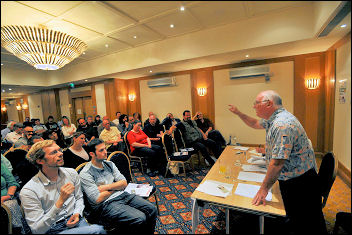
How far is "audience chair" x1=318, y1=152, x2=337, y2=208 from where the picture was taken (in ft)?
4.69

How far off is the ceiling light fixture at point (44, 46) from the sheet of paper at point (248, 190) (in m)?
2.30

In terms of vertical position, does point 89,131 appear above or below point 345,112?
below

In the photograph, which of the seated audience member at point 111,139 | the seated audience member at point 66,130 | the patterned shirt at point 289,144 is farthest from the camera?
the seated audience member at point 66,130

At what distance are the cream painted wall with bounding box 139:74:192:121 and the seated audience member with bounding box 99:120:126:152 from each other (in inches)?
76.6

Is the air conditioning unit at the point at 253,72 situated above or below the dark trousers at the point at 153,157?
→ above

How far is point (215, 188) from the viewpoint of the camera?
1403 mm

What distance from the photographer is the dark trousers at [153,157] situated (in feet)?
11.0

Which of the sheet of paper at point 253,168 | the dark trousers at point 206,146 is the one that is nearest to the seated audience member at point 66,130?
the dark trousers at point 206,146

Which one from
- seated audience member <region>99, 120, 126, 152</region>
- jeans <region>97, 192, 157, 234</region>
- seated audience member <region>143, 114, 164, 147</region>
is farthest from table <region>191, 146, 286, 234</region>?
seated audience member <region>99, 120, 126, 152</region>

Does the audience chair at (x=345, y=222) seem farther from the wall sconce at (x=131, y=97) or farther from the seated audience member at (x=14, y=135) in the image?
the wall sconce at (x=131, y=97)

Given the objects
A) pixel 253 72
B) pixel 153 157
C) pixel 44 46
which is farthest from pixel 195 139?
pixel 44 46

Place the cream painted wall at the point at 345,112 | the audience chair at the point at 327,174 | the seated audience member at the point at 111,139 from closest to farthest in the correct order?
1. the cream painted wall at the point at 345,112
2. the audience chair at the point at 327,174
3. the seated audience member at the point at 111,139

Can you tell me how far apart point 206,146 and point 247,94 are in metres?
2.27

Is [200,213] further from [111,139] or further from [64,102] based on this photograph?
[64,102]
